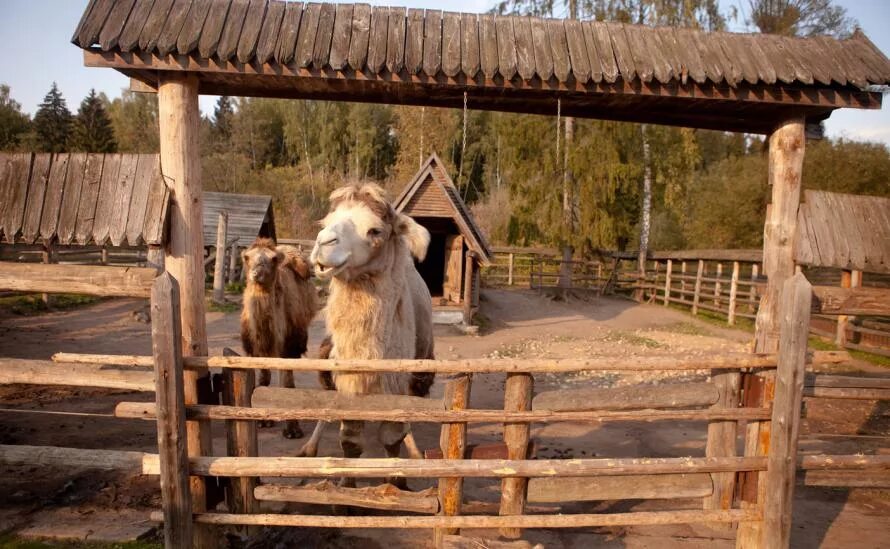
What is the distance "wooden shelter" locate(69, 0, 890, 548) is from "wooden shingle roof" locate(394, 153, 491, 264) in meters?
8.80

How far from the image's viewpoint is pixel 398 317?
4051 mm

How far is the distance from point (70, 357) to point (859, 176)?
77.6 ft

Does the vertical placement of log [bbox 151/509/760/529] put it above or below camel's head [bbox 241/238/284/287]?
below

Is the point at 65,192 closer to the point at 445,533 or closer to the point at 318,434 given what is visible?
the point at 318,434

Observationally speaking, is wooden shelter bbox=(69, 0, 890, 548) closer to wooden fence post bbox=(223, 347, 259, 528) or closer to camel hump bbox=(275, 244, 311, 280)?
wooden fence post bbox=(223, 347, 259, 528)

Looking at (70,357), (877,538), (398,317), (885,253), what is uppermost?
(885,253)

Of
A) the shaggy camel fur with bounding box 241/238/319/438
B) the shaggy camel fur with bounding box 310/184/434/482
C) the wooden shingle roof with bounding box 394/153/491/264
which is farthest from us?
the wooden shingle roof with bounding box 394/153/491/264

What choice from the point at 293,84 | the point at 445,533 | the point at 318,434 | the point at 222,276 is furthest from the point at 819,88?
the point at 222,276

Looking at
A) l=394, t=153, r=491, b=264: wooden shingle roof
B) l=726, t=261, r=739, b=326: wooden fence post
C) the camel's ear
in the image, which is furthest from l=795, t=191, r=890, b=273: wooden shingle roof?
l=726, t=261, r=739, b=326: wooden fence post

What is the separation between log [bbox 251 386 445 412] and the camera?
331cm

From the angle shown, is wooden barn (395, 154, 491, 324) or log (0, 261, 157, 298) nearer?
log (0, 261, 157, 298)

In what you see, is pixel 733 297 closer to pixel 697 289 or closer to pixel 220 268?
pixel 697 289

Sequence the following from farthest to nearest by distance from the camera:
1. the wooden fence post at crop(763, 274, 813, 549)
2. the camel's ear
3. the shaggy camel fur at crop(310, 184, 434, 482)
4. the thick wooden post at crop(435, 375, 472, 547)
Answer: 1. the camel's ear
2. the shaggy camel fur at crop(310, 184, 434, 482)
3. the thick wooden post at crop(435, 375, 472, 547)
4. the wooden fence post at crop(763, 274, 813, 549)

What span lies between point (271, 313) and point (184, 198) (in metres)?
2.55
